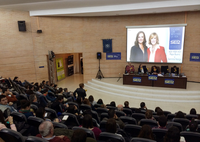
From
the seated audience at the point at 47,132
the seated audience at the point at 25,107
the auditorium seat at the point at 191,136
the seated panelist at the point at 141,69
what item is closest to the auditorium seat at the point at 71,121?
the seated audience at the point at 25,107

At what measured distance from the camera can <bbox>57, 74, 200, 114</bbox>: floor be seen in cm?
725

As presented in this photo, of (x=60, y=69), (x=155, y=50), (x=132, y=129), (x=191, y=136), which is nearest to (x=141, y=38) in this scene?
(x=155, y=50)

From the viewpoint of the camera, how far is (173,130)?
7.43ft

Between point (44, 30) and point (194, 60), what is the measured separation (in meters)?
9.72

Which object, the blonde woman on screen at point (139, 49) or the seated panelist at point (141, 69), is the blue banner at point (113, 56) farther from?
the seated panelist at point (141, 69)

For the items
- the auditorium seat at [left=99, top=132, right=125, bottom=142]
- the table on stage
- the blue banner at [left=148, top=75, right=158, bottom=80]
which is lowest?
the table on stage

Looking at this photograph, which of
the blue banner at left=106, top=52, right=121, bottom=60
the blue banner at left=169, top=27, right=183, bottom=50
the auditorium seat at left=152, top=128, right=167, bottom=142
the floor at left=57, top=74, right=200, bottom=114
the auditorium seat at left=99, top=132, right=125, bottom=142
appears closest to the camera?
the auditorium seat at left=99, top=132, right=125, bottom=142

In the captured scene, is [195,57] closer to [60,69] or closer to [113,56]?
[113,56]

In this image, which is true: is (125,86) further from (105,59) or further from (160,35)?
(160,35)

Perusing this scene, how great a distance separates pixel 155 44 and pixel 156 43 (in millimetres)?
85

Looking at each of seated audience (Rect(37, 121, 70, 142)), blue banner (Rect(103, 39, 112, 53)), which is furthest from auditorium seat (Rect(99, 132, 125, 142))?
blue banner (Rect(103, 39, 112, 53))

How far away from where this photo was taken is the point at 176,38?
9609 millimetres

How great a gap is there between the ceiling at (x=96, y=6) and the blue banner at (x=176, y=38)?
1.21 meters

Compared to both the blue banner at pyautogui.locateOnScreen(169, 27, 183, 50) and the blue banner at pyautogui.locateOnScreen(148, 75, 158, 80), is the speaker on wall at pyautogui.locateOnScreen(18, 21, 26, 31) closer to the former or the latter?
the blue banner at pyautogui.locateOnScreen(148, 75, 158, 80)
